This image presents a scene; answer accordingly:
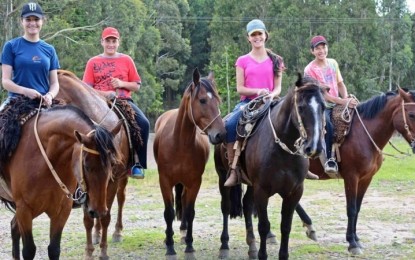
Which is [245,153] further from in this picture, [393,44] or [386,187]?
[393,44]

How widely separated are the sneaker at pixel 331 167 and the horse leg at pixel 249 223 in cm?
115

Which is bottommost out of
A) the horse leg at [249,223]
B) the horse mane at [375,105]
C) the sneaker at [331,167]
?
the horse leg at [249,223]

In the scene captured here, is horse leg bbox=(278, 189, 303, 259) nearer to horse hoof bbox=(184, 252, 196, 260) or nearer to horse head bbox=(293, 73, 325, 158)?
horse head bbox=(293, 73, 325, 158)

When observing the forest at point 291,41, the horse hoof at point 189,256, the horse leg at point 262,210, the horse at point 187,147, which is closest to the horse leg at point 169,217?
the horse at point 187,147

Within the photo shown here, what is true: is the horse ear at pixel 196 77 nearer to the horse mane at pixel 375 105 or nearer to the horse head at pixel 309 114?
the horse head at pixel 309 114

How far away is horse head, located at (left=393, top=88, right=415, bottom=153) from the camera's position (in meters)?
8.30

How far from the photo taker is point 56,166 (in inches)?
219

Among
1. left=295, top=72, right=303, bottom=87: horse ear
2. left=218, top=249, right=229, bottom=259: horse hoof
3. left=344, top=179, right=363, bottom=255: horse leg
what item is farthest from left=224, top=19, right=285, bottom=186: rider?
left=344, top=179, right=363, bottom=255: horse leg

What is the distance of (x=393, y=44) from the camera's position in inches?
1980

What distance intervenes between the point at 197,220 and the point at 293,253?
2926mm

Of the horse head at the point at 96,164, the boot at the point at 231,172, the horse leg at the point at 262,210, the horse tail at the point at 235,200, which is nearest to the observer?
the horse head at the point at 96,164

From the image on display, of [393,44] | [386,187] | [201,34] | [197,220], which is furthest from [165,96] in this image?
[197,220]

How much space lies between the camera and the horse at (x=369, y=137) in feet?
27.4

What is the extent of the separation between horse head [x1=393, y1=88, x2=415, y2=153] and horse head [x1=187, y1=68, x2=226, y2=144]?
9.12 ft
